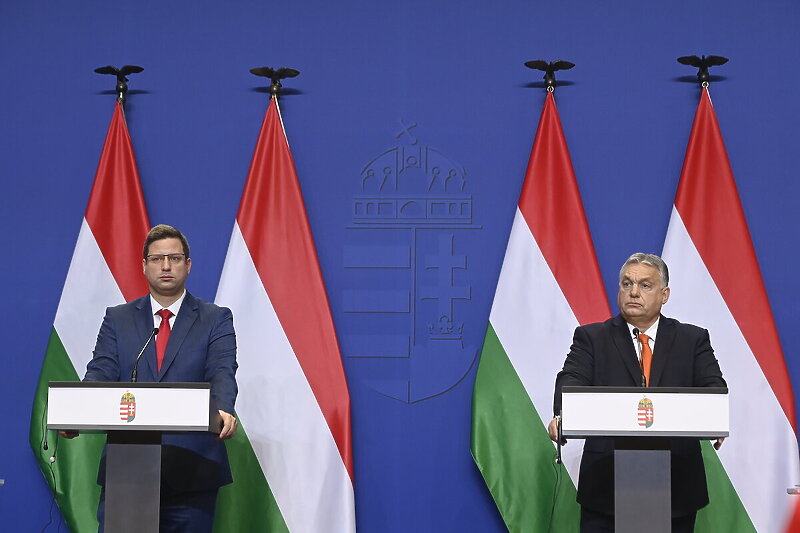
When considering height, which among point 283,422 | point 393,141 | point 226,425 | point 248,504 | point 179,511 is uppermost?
point 393,141

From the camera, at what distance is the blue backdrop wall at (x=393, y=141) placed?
13.3ft

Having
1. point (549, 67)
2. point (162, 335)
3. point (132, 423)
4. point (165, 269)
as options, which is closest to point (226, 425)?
point (132, 423)

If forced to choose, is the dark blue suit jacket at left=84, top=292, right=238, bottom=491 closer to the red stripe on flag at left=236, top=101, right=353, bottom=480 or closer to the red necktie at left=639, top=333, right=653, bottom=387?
the red stripe on flag at left=236, top=101, right=353, bottom=480

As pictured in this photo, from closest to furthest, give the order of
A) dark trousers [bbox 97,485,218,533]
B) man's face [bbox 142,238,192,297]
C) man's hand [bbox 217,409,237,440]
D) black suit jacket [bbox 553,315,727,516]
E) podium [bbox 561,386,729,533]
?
podium [bbox 561,386,729,533], man's hand [bbox 217,409,237,440], black suit jacket [bbox 553,315,727,516], dark trousers [bbox 97,485,218,533], man's face [bbox 142,238,192,297]

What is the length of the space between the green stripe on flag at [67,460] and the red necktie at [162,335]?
102 cm

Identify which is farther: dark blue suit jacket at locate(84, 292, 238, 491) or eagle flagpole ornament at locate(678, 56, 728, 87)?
eagle flagpole ornament at locate(678, 56, 728, 87)

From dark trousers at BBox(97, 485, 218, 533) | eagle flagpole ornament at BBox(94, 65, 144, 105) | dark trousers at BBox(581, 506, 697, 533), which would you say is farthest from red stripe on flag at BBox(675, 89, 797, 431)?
eagle flagpole ornament at BBox(94, 65, 144, 105)

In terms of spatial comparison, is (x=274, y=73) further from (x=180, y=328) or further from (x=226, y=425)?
(x=226, y=425)

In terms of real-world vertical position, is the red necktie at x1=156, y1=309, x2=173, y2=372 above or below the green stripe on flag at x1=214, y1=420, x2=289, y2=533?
above

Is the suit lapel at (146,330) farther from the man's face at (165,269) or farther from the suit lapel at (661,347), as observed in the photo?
the suit lapel at (661,347)

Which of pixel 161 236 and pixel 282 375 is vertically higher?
pixel 161 236

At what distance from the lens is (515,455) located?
3.84 metres

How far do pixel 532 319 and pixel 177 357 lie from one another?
60.0 inches

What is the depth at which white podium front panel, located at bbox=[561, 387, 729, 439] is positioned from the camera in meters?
2.41
